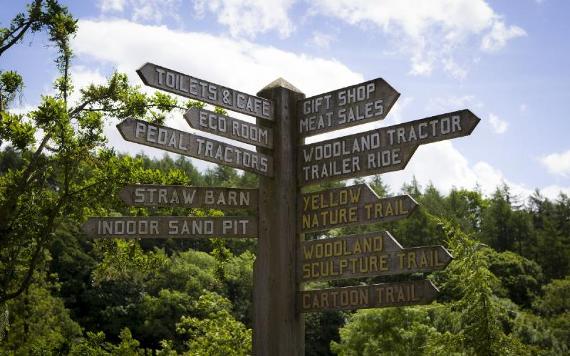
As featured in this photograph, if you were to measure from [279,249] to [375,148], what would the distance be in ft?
5.65

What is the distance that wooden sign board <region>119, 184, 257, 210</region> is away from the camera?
380 inches

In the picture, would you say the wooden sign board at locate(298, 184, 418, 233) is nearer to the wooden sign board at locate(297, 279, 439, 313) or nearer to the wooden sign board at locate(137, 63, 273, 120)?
the wooden sign board at locate(297, 279, 439, 313)

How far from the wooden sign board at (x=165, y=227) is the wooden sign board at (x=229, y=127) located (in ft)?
3.37

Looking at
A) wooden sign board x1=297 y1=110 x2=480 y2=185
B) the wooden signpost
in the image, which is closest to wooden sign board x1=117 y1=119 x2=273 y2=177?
the wooden signpost

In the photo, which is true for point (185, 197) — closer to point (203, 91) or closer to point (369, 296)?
point (203, 91)

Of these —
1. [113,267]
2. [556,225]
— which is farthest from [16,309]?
[556,225]

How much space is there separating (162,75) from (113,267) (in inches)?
344

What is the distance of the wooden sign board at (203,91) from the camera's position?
9039 millimetres

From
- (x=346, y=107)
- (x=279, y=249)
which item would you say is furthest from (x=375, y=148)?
(x=279, y=249)

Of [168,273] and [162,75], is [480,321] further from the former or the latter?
[168,273]

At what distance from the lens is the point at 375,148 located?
9352 millimetres

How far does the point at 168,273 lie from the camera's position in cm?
6034

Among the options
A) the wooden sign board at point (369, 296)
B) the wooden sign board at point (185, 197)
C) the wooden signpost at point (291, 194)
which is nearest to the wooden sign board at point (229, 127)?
the wooden signpost at point (291, 194)

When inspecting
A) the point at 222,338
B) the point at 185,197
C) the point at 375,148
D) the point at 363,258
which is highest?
the point at 375,148
